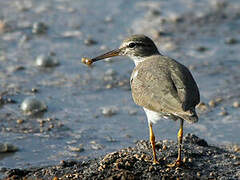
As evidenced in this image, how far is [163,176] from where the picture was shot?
573cm

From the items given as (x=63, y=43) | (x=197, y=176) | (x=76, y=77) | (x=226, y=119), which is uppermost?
(x=63, y=43)

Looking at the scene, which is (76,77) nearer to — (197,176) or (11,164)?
(11,164)

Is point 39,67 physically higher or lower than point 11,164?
higher

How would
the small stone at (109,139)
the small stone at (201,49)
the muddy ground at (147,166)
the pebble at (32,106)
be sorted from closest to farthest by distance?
the muddy ground at (147,166)
the small stone at (109,139)
the pebble at (32,106)
the small stone at (201,49)

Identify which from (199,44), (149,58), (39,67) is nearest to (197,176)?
(149,58)

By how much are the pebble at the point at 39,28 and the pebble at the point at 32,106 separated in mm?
2871

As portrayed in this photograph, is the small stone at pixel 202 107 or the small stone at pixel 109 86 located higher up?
the small stone at pixel 109 86

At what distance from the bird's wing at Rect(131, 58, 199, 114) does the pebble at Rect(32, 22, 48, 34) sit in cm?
453

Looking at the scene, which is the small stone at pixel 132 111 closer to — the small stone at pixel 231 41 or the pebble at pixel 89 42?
the pebble at pixel 89 42

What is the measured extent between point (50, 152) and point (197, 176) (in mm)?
2089

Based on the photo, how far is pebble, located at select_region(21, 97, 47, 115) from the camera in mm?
8016

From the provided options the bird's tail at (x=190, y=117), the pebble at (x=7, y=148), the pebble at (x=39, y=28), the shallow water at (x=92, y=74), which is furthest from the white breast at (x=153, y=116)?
the pebble at (x=39, y=28)

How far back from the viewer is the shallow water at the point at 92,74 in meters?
7.42

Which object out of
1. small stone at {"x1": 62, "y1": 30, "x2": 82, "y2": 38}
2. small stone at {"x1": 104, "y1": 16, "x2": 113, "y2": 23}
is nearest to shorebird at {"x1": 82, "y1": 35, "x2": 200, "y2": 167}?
small stone at {"x1": 62, "y1": 30, "x2": 82, "y2": 38}
